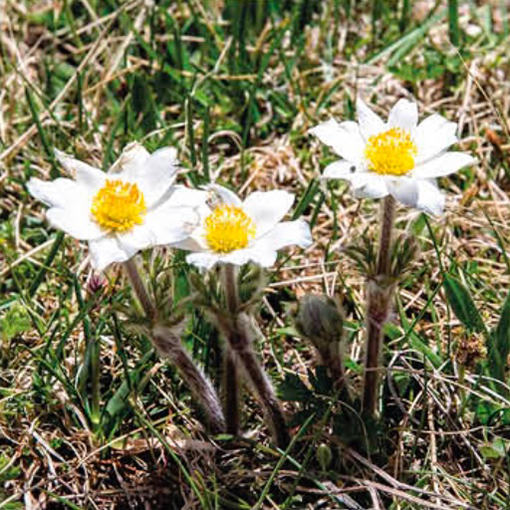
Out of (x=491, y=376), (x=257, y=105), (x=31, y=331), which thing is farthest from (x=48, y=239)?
(x=491, y=376)

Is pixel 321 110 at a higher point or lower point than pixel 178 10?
lower

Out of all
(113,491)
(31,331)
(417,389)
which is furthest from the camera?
(31,331)

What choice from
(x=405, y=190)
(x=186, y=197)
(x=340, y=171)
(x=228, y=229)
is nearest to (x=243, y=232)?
(x=228, y=229)

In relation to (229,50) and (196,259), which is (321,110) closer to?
(229,50)

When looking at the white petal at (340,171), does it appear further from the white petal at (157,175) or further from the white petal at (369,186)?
the white petal at (157,175)

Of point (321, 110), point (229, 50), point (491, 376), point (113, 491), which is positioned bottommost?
point (113, 491)

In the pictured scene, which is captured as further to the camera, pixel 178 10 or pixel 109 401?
pixel 178 10
